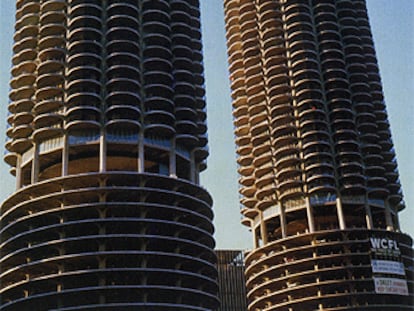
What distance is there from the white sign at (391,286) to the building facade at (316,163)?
0.19 meters

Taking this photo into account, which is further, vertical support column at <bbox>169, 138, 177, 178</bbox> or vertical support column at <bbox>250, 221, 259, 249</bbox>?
vertical support column at <bbox>250, 221, 259, 249</bbox>

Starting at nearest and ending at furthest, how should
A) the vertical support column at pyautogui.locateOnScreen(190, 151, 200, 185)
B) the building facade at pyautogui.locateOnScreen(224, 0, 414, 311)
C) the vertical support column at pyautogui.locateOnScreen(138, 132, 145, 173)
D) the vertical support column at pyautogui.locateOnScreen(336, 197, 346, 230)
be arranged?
the vertical support column at pyautogui.locateOnScreen(138, 132, 145, 173), the vertical support column at pyautogui.locateOnScreen(190, 151, 200, 185), the building facade at pyautogui.locateOnScreen(224, 0, 414, 311), the vertical support column at pyautogui.locateOnScreen(336, 197, 346, 230)

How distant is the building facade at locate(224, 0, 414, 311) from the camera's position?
131m

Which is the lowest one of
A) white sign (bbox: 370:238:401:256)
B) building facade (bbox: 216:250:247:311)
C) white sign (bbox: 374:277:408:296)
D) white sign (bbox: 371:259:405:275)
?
white sign (bbox: 374:277:408:296)

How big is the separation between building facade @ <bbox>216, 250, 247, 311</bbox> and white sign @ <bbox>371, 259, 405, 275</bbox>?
45.4m

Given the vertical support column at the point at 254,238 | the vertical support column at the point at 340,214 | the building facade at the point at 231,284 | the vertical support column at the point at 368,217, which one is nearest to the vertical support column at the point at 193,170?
the vertical support column at the point at 254,238

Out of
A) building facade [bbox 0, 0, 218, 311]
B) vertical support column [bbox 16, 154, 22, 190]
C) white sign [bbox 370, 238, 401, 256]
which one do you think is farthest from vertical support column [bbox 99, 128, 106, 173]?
white sign [bbox 370, 238, 401, 256]

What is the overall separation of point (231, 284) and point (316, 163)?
139 feet

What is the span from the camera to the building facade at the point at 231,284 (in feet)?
547

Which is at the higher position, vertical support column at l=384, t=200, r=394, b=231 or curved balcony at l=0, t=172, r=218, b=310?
vertical support column at l=384, t=200, r=394, b=231

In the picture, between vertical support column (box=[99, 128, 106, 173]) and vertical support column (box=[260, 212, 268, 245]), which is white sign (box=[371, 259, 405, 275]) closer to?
vertical support column (box=[260, 212, 268, 245])

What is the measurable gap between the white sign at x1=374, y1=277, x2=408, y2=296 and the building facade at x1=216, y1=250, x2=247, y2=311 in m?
45.9

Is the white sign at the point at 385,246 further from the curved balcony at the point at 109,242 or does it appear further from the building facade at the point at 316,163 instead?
the curved balcony at the point at 109,242

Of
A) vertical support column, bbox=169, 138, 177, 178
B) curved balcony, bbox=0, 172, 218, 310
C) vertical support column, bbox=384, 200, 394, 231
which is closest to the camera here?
curved balcony, bbox=0, 172, 218, 310
